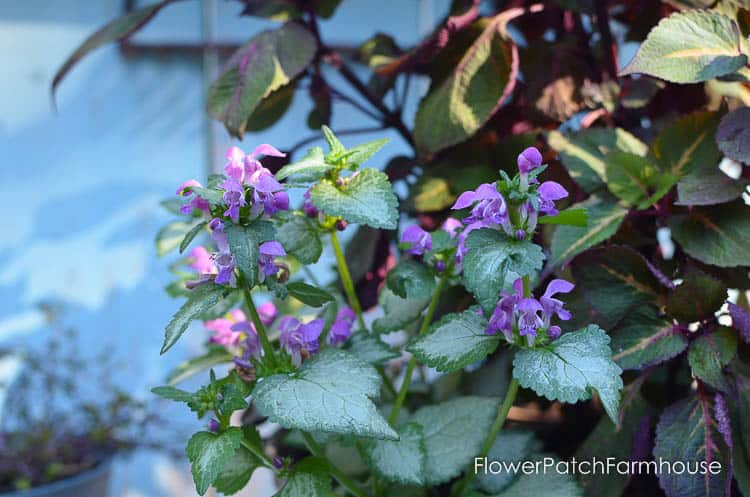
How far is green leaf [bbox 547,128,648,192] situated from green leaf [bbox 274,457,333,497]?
30cm

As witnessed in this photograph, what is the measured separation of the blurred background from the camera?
4.51 feet

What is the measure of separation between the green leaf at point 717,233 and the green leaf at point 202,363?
0.36m

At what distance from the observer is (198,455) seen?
372 mm

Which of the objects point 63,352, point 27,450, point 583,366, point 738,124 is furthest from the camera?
point 63,352

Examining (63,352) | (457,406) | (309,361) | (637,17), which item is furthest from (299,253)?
(63,352)

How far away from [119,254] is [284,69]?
102 centimetres

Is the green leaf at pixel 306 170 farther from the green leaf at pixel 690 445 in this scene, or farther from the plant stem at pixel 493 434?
the green leaf at pixel 690 445

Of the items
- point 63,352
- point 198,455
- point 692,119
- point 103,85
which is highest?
point 692,119

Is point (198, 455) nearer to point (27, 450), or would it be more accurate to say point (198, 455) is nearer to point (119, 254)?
point (27, 450)

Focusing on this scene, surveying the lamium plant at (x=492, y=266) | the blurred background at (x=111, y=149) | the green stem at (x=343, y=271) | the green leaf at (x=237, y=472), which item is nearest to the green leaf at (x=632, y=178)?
the lamium plant at (x=492, y=266)

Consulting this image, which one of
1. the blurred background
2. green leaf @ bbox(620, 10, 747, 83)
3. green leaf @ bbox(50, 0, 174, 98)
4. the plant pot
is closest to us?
green leaf @ bbox(620, 10, 747, 83)

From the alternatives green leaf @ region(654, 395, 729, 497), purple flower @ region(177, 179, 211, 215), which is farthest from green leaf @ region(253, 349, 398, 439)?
green leaf @ region(654, 395, 729, 497)

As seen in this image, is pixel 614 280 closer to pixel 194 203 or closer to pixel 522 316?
pixel 522 316

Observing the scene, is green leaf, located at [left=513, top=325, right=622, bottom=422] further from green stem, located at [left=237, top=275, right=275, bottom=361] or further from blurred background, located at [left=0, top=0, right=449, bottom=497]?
blurred background, located at [left=0, top=0, right=449, bottom=497]
